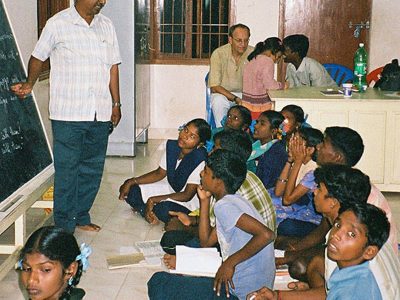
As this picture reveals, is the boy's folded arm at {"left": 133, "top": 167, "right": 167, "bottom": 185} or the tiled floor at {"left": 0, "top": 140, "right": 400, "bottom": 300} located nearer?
the tiled floor at {"left": 0, "top": 140, "right": 400, "bottom": 300}

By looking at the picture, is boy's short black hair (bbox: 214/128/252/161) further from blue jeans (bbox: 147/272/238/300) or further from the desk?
the desk

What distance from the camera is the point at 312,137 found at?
392 centimetres

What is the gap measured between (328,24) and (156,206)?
401cm

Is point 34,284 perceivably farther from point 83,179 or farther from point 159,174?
point 159,174

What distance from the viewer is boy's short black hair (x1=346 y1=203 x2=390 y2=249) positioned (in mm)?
2266

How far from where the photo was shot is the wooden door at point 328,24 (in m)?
7.87

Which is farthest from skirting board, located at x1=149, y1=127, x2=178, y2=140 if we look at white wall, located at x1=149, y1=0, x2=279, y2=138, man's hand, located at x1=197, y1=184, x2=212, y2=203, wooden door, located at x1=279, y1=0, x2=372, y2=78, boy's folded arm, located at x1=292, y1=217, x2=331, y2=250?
man's hand, located at x1=197, y1=184, x2=212, y2=203

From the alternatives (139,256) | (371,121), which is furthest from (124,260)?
(371,121)

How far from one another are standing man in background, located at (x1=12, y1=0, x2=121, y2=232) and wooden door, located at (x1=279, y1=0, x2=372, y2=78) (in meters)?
3.88

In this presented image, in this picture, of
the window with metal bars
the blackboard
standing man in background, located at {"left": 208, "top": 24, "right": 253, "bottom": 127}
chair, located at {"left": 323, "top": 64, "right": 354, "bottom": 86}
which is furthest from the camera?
the window with metal bars

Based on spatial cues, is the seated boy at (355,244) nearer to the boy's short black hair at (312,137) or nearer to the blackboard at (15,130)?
the boy's short black hair at (312,137)

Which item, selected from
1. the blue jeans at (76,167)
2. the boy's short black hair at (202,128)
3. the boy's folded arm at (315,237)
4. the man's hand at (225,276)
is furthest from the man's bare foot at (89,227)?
the man's hand at (225,276)

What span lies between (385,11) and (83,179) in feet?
15.0

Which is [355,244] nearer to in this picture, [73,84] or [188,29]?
[73,84]
